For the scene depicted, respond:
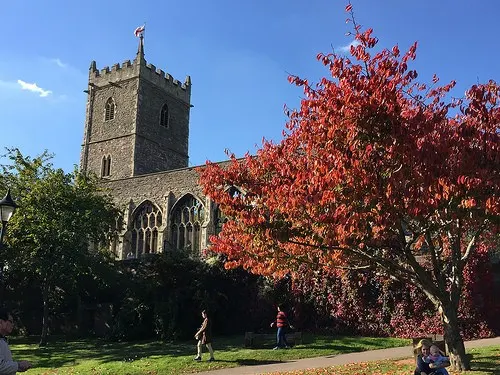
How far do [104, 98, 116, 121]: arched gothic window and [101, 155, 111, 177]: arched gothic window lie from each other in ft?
12.5

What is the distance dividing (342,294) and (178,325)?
5780 millimetres

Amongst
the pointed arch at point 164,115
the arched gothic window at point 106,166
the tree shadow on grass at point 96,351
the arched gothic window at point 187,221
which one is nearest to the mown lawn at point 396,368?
the tree shadow on grass at point 96,351

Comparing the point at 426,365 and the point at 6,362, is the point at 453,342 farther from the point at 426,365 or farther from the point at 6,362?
the point at 6,362

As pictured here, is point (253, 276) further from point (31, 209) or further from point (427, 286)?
point (427, 286)

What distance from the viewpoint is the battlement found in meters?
47.5

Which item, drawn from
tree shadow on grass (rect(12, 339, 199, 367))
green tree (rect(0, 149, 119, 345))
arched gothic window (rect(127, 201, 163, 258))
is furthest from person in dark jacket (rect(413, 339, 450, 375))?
arched gothic window (rect(127, 201, 163, 258))

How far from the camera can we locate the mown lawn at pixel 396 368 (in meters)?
10.1

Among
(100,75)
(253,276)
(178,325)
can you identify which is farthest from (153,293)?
(100,75)

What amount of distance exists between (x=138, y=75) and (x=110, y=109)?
425cm

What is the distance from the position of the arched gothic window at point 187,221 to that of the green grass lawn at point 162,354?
544 inches

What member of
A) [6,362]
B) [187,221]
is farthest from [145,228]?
[6,362]

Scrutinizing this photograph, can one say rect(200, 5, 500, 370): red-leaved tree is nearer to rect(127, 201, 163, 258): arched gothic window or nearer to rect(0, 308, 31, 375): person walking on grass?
rect(0, 308, 31, 375): person walking on grass

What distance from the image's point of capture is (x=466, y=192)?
8391mm

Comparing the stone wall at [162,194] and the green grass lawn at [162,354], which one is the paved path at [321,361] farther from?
the stone wall at [162,194]
